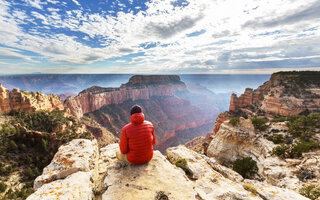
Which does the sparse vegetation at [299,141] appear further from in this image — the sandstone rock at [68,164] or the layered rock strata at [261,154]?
the sandstone rock at [68,164]

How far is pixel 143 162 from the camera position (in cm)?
571

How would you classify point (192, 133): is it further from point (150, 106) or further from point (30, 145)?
point (30, 145)

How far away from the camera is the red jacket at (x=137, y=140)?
5.47 m

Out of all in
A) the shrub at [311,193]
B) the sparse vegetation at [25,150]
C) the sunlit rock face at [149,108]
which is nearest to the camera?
the shrub at [311,193]

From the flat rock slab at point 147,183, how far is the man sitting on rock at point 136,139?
0.42 m

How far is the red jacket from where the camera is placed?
547cm

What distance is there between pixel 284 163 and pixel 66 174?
1553 cm

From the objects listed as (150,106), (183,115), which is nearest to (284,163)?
(150,106)

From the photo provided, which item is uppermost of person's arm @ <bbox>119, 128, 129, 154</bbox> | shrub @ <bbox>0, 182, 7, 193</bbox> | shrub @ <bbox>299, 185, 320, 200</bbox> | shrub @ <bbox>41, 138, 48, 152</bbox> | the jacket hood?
the jacket hood

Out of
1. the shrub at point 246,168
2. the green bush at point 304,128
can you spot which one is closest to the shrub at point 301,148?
the shrub at point 246,168

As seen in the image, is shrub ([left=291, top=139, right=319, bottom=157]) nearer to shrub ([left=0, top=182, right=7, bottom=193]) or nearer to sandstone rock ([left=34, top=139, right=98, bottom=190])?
sandstone rock ([left=34, top=139, right=98, bottom=190])

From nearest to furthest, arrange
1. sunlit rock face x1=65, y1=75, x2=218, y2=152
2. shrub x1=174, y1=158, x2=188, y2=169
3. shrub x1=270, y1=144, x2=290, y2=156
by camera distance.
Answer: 1. shrub x1=174, y1=158, x2=188, y2=169
2. shrub x1=270, y1=144, x2=290, y2=156
3. sunlit rock face x1=65, y1=75, x2=218, y2=152

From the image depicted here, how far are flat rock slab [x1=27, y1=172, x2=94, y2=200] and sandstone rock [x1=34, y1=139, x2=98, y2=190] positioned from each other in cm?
50

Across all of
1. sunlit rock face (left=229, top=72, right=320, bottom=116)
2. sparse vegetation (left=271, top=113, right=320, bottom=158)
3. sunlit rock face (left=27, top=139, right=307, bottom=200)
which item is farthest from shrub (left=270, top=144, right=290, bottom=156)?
sunlit rock face (left=229, top=72, right=320, bottom=116)
